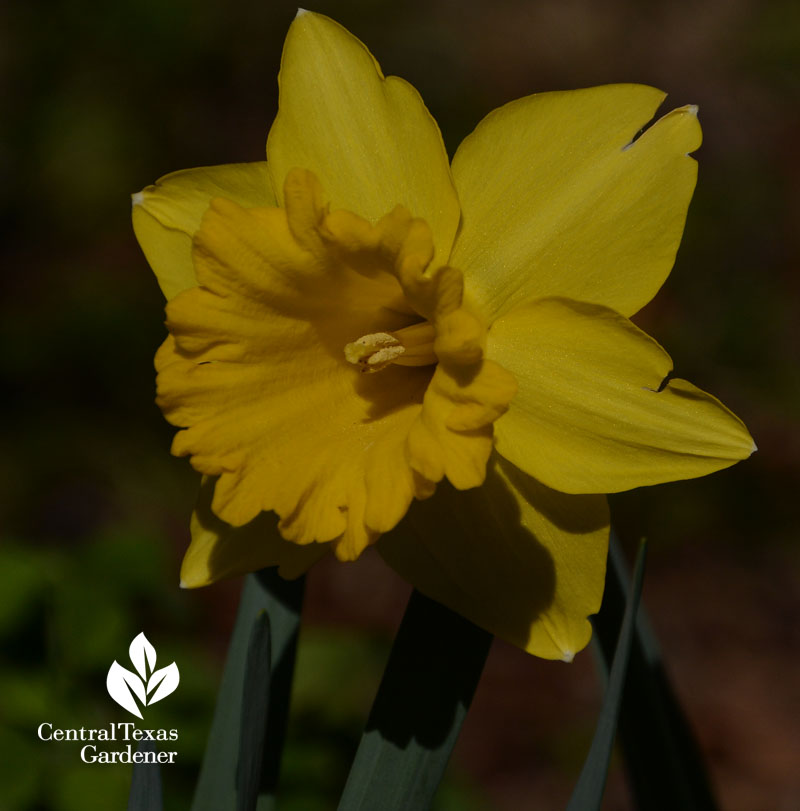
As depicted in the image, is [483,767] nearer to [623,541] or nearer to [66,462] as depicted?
[623,541]

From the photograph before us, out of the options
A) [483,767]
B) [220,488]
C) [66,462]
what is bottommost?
[483,767]

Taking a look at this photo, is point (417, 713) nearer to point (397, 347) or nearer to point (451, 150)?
point (397, 347)

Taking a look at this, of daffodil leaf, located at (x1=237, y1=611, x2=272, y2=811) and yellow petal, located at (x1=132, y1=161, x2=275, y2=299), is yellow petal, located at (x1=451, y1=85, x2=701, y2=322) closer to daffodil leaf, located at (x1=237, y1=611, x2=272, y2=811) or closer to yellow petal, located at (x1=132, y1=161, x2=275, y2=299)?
yellow petal, located at (x1=132, y1=161, x2=275, y2=299)

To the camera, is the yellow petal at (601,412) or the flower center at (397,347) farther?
the flower center at (397,347)

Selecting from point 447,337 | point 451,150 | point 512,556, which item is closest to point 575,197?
point 447,337

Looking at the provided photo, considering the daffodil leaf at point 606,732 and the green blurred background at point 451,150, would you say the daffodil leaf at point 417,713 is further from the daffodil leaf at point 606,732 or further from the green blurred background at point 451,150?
the green blurred background at point 451,150

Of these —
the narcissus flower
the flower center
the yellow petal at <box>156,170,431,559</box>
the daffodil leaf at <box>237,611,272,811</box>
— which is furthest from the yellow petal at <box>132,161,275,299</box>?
the daffodil leaf at <box>237,611,272,811</box>

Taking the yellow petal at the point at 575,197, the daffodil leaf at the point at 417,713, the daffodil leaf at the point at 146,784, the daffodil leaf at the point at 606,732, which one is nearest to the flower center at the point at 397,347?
the yellow petal at the point at 575,197

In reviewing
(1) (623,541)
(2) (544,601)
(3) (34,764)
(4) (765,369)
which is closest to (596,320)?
(2) (544,601)
